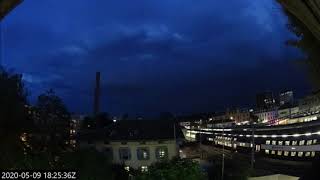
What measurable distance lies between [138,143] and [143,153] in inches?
50.3

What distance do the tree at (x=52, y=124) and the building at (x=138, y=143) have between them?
24.9ft

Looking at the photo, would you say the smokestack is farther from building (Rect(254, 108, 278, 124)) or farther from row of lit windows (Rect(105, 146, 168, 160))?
building (Rect(254, 108, 278, 124))

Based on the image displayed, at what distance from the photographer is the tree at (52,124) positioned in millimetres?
44906

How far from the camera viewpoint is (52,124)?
1987 inches

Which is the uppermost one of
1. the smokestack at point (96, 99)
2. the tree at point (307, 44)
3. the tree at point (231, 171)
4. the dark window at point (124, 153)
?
the smokestack at point (96, 99)

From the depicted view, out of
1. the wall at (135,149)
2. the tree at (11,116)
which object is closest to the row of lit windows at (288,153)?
the wall at (135,149)

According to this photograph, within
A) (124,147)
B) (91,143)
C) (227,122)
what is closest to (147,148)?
(124,147)

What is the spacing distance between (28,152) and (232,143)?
8001 centimetres

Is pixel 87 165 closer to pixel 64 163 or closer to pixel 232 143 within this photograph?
pixel 64 163

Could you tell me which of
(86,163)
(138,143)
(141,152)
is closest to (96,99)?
(138,143)

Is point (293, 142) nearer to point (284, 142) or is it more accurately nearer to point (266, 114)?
point (284, 142)

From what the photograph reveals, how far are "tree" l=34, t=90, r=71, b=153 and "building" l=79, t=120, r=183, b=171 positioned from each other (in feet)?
24.9

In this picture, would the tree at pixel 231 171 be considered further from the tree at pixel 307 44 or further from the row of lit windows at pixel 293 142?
the tree at pixel 307 44

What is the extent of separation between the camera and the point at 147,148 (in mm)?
62219
